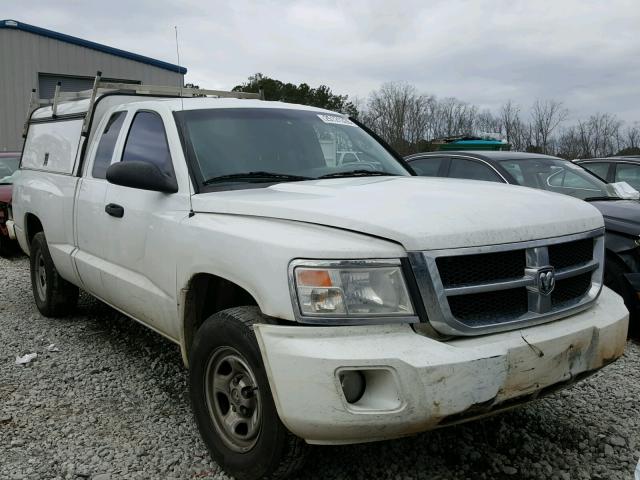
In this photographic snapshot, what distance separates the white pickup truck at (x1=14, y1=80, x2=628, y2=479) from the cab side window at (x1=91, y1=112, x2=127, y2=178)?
57cm

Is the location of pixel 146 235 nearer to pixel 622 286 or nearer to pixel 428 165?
pixel 622 286

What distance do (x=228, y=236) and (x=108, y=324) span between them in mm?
3234

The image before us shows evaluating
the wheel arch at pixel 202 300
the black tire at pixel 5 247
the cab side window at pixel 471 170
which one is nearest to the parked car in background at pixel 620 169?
the cab side window at pixel 471 170

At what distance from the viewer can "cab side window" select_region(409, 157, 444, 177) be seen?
7.12 meters

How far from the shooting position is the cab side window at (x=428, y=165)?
712 cm

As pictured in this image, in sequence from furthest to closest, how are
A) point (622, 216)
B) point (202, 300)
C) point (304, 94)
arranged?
point (304, 94)
point (622, 216)
point (202, 300)

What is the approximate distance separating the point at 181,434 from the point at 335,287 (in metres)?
1.56

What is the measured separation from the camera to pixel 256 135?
3676 mm

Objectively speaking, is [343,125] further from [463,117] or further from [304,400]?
[463,117]

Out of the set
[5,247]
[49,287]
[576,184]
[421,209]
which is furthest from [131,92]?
[5,247]

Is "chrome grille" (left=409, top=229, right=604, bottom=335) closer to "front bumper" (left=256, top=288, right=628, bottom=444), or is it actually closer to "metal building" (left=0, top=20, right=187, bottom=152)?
"front bumper" (left=256, top=288, right=628, bottom=444)

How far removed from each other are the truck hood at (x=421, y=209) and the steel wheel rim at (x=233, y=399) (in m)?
0.69

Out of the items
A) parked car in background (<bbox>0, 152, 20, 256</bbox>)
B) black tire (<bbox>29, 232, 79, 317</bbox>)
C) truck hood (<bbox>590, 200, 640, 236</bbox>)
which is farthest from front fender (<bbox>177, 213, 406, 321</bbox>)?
parked car in background (<bbox>0, 152, 20, 256</bbox>)

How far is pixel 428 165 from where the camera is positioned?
7.25 metres
